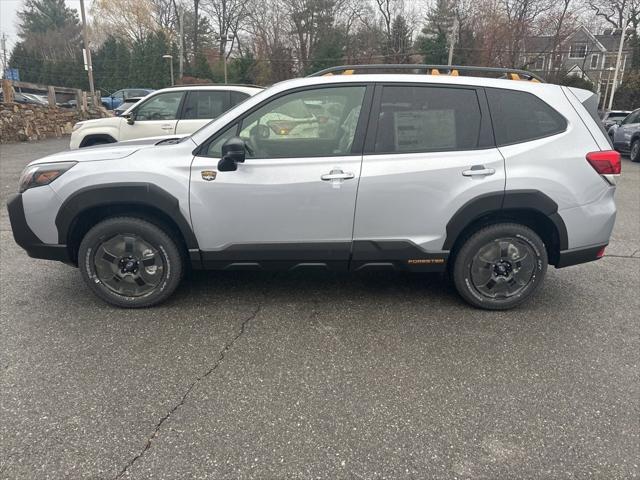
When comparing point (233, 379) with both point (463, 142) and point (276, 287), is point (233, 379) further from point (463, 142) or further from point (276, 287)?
point (463, 142)

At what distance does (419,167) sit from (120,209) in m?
2.27

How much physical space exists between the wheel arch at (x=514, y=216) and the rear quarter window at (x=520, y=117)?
1.41ft

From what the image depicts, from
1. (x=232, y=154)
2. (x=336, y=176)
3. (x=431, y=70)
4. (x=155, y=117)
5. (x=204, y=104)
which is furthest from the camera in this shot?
(x=155, y=117)

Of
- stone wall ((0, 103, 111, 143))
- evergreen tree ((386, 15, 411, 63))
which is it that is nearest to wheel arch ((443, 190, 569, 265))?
stone wall ((0, 103, 111, 143))

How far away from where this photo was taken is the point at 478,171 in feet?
11.2

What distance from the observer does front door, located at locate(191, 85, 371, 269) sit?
3.36 meters

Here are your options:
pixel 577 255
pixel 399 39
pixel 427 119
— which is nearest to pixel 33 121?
pixel 427 119

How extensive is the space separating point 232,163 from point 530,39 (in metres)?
42.8

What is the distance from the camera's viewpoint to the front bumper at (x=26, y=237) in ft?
11.5

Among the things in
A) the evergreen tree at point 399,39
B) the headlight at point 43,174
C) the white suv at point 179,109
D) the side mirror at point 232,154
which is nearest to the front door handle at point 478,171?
the side mirror at point 232,154

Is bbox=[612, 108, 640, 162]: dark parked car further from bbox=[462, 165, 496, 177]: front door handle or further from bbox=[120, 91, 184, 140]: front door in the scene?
bbox=[462, 165, 496, 177]: front door handle

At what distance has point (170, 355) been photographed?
304 centimetres

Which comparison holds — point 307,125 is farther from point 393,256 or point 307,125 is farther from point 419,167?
point 393,256

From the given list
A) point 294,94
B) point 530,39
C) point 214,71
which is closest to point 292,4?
point 214,71
